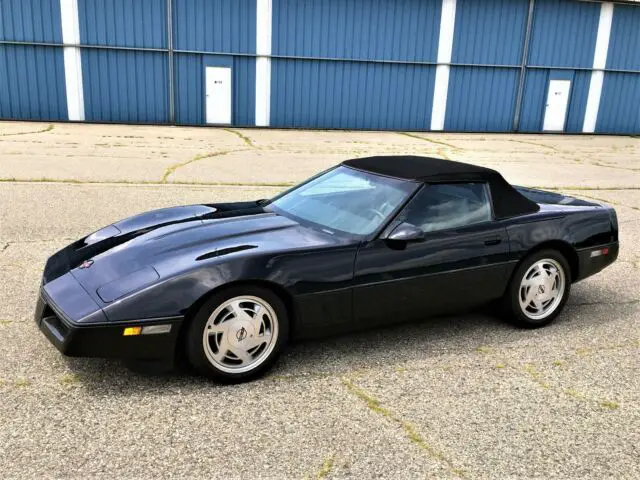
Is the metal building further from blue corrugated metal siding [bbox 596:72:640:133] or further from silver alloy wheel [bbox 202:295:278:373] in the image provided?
silver alloy wheel [bbox 202:295:278:373]

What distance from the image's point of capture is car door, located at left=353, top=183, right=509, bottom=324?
3.80 m

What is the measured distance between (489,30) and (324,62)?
247 inches

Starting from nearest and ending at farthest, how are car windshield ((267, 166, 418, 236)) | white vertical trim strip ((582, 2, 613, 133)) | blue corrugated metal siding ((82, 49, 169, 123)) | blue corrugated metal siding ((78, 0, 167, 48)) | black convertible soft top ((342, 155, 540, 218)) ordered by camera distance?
car windshield ((267, 166, 418, 236))
black convertible soft top ((342, 155, 540, 218))
blue corrugated metal siding ((78, 0, 167, 48))
blue corrugated metal siding ((82, 49, 169, 123))
white vertical trim strip ((582, 2, 613, 133))

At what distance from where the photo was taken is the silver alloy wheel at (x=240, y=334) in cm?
337

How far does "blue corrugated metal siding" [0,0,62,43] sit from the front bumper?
18.9 m

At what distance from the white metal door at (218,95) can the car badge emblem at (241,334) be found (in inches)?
730

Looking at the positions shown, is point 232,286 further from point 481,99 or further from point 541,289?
point 481,99

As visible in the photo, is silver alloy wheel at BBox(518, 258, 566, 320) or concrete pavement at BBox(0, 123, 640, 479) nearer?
concrete pavement at BBox(0, 123, 640, 479)

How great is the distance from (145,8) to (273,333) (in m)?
18.8

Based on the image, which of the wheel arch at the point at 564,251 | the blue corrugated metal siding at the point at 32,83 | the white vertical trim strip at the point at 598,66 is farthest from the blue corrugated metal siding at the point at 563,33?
the wheel arch at the point at 564,251

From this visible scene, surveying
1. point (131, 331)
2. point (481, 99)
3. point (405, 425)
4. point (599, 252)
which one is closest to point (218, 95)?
point (481, 99)

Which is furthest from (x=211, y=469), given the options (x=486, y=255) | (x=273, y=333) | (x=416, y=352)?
(x=486, y=255)

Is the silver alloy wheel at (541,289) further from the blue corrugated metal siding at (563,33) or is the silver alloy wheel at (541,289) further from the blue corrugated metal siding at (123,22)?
the blue corrugated metal siding at (563,33)

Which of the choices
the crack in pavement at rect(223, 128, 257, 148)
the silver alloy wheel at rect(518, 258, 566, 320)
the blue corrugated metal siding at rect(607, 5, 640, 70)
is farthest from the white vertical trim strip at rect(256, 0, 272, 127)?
the silver alloy wheel at rect(518, 258, 566, 320)
